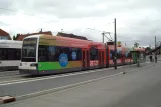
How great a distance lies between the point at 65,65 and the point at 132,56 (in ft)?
78.8

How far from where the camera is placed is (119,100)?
9898 millimetres

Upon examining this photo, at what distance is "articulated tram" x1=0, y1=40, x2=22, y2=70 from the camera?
27516mm

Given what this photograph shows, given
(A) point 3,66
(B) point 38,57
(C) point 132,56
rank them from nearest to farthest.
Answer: (B) point 38,57 → (A) point 3,66 → (C) point 132,56

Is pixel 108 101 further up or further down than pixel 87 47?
further down

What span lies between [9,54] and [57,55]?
25.3ft

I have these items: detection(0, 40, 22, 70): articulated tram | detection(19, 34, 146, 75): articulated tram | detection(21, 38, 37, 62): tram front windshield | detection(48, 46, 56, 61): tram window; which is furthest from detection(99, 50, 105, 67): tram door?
detection(21, 38, 37, 62): tram front windshield

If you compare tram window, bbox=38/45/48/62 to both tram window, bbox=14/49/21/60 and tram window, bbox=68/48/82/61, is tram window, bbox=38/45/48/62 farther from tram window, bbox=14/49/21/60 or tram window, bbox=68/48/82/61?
tram window, bbox=14/49/21/60

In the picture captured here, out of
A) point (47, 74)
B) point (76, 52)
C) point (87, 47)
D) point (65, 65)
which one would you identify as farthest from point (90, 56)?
point (47, 74)

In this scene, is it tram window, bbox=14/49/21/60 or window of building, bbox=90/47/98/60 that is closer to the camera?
tram window, bbox=14/49/21/60

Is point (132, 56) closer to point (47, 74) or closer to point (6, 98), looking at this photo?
point (47, 74)

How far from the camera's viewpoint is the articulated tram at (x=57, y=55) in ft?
66.9

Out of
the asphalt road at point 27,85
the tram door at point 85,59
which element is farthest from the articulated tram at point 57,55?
the asphalt road at point 27,85

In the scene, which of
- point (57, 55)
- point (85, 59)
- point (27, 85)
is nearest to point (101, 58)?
point (85, 59)

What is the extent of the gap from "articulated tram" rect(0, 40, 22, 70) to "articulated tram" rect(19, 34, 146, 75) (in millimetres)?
6915
